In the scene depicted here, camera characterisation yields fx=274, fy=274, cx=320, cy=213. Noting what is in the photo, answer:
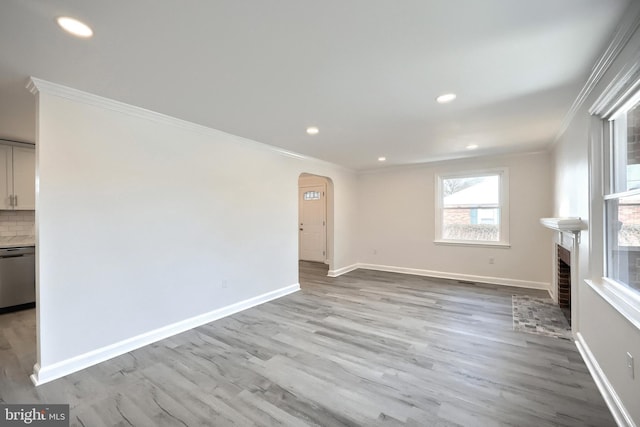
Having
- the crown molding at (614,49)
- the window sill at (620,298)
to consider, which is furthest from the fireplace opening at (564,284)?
the crown molding at (614,49)

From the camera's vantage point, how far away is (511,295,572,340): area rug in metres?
3.11

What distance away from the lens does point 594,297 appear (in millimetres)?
2266

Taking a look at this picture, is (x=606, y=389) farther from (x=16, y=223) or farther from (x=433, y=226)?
(x=16, y=223)

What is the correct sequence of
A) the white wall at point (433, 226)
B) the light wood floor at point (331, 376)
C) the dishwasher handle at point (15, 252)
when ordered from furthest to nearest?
1. the white wall at point (433, 226)
2. the dishwasher handle at point (15, 252)
3. the light wood floor at point (331, 376)

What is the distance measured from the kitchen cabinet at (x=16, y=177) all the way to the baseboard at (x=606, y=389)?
Result: 679cm

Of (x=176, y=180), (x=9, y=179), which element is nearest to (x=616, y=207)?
(x=176, y=180)

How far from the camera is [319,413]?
6.21 ft

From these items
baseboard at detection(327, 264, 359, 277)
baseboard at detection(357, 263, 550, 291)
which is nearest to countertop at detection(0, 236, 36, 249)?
baseboard at detection(327, 264, 359, 277)

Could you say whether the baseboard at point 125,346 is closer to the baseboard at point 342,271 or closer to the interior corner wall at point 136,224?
the interior corner wall at point 136,224

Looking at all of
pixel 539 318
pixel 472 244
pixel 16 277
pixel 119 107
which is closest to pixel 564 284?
pixel 539 318

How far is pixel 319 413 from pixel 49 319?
2297mm

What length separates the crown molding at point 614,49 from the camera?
1.44 metres

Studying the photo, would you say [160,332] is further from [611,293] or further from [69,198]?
[611,293]

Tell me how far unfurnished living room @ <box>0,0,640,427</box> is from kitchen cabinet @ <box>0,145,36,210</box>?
0.03 metres
